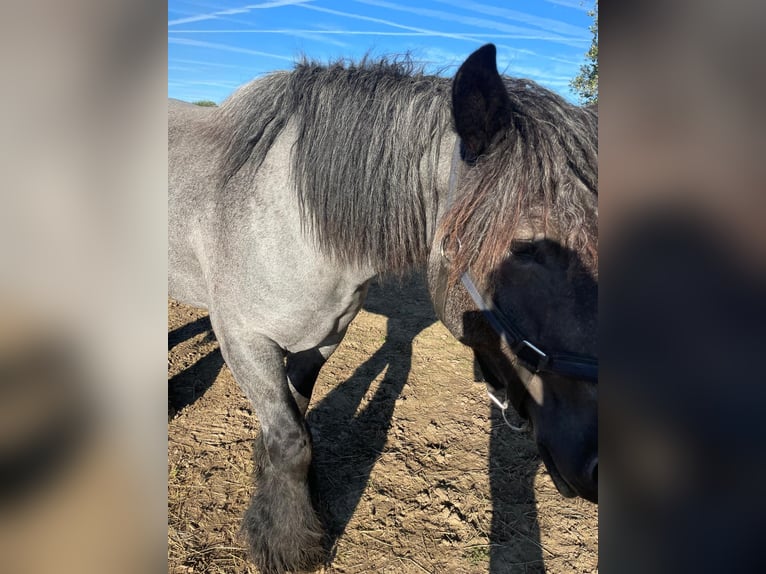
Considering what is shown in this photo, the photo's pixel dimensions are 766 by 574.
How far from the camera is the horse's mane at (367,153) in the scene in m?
1.61

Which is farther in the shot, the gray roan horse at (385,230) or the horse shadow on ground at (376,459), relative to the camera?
the horse shadow on ground at (376,459)

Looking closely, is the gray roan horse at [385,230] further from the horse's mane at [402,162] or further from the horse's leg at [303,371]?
the horse's leg at [303,371]

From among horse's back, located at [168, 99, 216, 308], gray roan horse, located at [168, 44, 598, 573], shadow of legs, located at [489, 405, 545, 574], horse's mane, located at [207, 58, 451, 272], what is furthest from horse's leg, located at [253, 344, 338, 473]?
shadow of legs, located at [489, 405, 545, 574]

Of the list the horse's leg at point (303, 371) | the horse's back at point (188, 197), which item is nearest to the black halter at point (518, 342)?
the horse's back at point (188, 197)

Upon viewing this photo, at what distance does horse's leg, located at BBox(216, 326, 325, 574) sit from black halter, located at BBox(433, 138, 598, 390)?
92 centimetres

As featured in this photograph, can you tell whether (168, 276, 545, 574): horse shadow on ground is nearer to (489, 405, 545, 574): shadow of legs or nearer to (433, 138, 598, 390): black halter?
(489, 405, 545, 574): shadow of legs

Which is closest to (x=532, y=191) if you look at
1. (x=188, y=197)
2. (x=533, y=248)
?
(x=533, y=248)

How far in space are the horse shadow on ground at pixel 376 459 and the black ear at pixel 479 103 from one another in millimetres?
1540

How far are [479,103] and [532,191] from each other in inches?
12.4

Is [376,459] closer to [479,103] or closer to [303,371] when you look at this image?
[303,371]

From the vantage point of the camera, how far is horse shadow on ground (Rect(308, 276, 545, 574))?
2369mm
